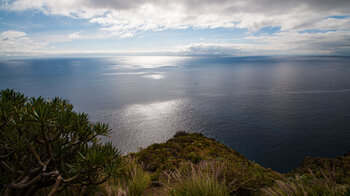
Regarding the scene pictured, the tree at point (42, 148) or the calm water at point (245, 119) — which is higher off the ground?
the tree at point (42, 148)

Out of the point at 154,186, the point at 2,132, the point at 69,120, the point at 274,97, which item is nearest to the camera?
the point at 2,132

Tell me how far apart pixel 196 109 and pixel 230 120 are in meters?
14.6

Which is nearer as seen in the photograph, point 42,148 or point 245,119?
point 42,148

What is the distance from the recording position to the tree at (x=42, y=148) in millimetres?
2962

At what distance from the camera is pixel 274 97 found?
7731cm

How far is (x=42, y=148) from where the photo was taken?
148 inches

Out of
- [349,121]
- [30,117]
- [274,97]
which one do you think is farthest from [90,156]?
[274,97]

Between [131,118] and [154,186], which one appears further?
[131,118]

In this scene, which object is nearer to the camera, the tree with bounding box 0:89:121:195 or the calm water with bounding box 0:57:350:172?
the tree with bounding box 0:89:121:195

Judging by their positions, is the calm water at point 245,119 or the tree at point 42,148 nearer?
→ the tree at point 42,148

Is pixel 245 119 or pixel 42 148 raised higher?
pixel 42 148

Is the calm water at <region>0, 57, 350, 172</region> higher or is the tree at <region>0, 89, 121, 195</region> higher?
the tree at <region>0, 89, 121, 195</region>

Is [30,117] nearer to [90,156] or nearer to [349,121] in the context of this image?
[90,156]

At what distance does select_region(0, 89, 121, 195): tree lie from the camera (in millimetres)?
2962
